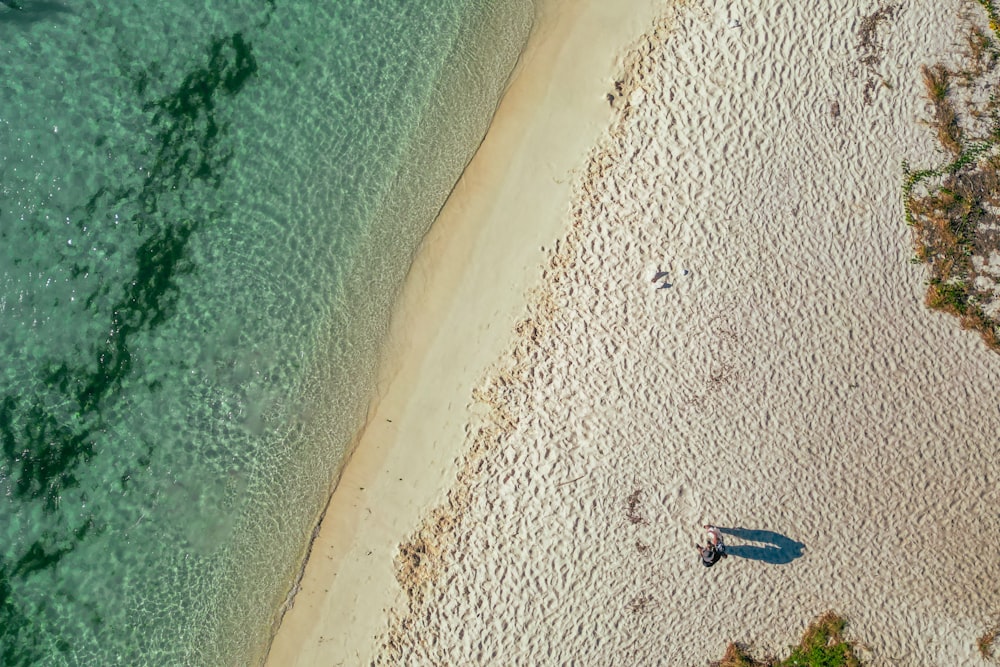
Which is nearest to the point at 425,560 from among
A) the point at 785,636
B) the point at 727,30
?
the point at 785,636

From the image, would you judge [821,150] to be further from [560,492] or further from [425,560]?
[425,560]

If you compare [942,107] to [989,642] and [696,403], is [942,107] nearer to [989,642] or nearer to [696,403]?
[696,403]

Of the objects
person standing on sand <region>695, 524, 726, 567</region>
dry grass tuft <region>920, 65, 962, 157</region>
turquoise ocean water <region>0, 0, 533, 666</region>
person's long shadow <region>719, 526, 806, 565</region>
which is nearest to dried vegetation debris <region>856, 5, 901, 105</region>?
dry grass tuft <region>920, 65, 962, 157</region>

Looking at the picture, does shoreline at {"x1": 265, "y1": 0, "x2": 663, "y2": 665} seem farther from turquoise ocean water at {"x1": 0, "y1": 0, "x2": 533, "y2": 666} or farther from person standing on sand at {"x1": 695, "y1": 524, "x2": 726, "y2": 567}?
person standing on sand at {"x1": 695, "y1": 524, "x2": 726, "y2": 567}

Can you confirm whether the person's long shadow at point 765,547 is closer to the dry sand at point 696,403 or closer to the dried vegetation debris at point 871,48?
the dry sand at point 696,403

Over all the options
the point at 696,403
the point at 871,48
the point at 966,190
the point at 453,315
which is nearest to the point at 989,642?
the point at 696,403

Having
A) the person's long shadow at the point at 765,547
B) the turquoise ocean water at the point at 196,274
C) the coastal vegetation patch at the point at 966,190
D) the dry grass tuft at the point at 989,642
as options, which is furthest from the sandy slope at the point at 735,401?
the turquoise ocean water at the point at 196,274
